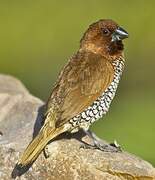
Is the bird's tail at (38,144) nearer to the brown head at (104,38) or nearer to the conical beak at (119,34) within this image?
the brown head at (104,38)

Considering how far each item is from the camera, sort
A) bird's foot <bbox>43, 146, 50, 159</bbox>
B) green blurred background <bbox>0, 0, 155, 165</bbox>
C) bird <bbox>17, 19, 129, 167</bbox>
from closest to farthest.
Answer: bird's foot <bbox>43, 146, 50, 159</bbox>
bird <bbox>17, 19, 129, 167</bbox>
green blurred background <bbox>0, 0, 155, 165</bbox>

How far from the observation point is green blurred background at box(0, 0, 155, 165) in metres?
16.4

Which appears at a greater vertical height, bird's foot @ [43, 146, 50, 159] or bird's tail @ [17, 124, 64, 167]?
bird's tail @ [17, 124, 64, 167]

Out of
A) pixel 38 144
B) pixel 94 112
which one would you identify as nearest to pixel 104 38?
pixel 94 112

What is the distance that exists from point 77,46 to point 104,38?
8453 millimetres

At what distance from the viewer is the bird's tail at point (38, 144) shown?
29.5 ft

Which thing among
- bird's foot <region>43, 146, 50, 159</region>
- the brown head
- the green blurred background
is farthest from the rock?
the green blurred background

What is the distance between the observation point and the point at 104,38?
9.90 meters

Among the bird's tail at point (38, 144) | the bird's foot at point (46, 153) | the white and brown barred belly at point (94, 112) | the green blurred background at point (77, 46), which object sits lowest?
the green blurred background at point (77, 46)

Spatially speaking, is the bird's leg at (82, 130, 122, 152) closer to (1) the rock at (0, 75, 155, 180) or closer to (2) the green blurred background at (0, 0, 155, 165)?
(1) the rock at (0, 75, 155, 180)

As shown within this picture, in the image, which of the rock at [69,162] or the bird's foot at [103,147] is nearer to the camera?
the rock at [69,162]

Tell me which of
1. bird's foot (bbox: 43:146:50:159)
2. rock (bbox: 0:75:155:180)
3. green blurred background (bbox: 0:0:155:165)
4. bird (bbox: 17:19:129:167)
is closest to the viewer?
rock (bbox: 0:75:155:180)

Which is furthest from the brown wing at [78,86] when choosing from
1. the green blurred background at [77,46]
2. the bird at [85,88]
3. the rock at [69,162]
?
A: the green blurred background at [77,46]

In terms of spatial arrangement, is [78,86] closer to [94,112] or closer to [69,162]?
[94,112]
